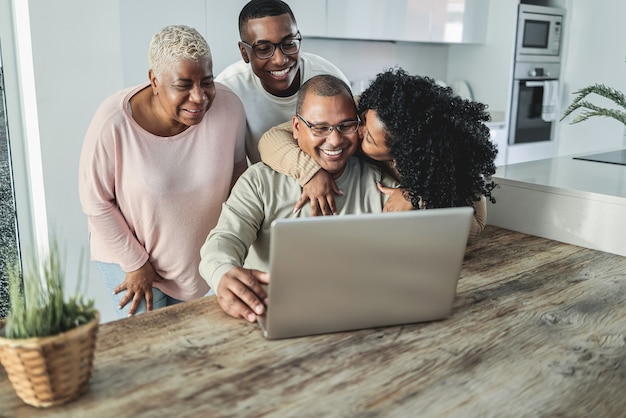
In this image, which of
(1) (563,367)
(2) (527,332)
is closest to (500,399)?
(1) (563,367)

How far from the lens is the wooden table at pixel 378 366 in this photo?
3.09 ft

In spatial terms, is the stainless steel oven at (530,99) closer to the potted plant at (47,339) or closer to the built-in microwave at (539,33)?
the built-in microwave at (539,33)

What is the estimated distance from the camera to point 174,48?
5.01 feet

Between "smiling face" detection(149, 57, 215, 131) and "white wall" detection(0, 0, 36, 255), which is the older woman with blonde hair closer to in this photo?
"smiling face" detection(149, 57, 215, 131)

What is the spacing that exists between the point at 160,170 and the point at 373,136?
1.97ft

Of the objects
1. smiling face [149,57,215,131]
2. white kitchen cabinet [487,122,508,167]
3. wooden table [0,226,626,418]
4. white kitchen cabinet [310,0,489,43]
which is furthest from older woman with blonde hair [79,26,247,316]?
white kitchen cabinet [487,122,508,167]

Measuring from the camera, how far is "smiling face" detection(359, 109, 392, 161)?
5.15 ft

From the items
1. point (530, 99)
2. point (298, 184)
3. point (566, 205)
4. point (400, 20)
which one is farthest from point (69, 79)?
point (530, 99)

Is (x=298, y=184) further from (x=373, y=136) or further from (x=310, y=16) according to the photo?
(x=310, y=16)

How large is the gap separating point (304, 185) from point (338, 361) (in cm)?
61

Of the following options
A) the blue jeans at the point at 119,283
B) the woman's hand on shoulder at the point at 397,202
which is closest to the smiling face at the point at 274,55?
the woman's hand on shoulder at the point at 397,202

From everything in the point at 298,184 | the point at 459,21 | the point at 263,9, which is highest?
the point at 459,21

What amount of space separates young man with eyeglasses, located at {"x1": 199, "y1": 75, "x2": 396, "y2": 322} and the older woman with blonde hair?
0.63 feet

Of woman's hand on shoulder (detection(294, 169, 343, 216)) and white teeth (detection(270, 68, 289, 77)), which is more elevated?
Result: white teeth (detection(270, 68, 289, 77))
